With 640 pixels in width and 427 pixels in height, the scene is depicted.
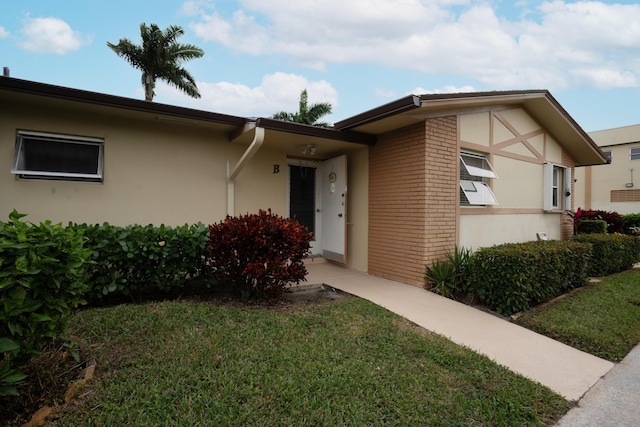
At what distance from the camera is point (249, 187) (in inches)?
269

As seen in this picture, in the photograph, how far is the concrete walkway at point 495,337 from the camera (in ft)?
10.4

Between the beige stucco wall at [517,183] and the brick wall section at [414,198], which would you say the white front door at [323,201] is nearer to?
the brick wall section at [414,198]

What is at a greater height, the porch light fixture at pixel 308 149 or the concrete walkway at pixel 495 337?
the porch light fixture at pixel 308 149

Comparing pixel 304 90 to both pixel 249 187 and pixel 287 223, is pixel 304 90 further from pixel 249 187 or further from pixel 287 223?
pixel 287 223

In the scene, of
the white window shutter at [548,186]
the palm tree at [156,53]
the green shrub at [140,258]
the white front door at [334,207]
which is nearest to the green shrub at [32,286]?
the green shrub at [140,258]

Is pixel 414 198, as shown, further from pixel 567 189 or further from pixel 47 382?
pixel 567 189

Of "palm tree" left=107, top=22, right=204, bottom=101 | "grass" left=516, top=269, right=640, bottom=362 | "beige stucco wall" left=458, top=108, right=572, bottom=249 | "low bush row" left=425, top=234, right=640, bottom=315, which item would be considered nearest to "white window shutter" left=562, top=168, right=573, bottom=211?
"beige stucco wall" left=458, top=108, right=572, bottom=249

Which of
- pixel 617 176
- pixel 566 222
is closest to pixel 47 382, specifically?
pixel 566 222

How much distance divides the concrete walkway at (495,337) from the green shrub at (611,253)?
4717 millimetres

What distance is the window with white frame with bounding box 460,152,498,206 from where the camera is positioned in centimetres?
657

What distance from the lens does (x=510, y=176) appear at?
7781 millimetres

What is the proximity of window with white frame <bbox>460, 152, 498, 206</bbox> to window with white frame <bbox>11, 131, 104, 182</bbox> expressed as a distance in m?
6.72

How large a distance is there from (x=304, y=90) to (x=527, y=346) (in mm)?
18600

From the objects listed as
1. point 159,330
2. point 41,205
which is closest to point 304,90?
point 41,205
